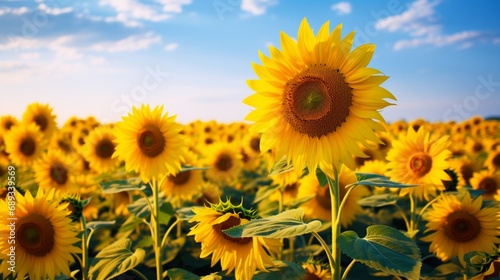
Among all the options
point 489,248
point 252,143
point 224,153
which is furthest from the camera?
point 252,143

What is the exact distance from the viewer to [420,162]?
4.27 m

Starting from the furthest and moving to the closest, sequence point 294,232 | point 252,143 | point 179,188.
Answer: point 252,143
point 179,188
point 294,232

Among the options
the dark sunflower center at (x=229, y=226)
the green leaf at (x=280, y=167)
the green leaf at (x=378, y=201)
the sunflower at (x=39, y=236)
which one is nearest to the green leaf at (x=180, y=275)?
the dark sunflower center at (x=229, y=226)

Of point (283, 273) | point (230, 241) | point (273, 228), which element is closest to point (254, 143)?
point (230, 241)

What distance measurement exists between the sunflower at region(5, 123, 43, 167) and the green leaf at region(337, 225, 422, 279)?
6.24 metres

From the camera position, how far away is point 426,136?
4344mm

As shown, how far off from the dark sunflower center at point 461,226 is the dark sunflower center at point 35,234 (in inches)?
122

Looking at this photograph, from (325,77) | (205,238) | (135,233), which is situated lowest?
(135,233)

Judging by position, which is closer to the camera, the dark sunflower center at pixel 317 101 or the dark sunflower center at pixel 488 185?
the dark sunflower center at pixel 317 101

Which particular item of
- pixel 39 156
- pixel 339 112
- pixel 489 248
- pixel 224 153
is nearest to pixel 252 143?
pixel 224 153

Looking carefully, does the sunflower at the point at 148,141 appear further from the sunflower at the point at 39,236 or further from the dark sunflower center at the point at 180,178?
the dark sunflower center at the point at 180,178

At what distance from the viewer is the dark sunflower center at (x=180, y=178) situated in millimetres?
6062

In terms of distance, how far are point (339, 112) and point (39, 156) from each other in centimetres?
617

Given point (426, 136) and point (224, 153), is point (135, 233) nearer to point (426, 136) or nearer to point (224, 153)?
point (224, 153)
